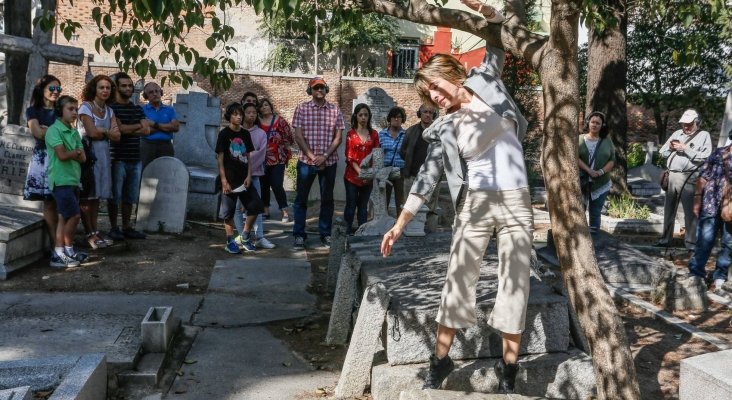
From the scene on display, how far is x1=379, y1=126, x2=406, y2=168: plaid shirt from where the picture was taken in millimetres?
10023

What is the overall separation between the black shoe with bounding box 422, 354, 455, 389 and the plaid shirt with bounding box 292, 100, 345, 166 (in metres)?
5.50

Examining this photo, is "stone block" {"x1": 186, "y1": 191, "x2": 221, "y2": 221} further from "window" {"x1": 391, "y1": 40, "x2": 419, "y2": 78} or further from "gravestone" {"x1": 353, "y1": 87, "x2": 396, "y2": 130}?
"window" {"x1": 391, "y1": 40, "x2": 419, "y2": 78}

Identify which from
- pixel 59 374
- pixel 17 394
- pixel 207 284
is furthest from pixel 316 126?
pixel 17 394

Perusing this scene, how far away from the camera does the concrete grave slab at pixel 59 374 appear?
4.11 metres

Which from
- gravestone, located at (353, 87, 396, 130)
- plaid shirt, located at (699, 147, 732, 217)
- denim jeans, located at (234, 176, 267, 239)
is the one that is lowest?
denim jeans, located at (234, 176, 267, 239)

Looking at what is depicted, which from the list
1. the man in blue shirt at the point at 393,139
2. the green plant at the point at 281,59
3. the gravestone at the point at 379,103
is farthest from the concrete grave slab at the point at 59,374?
the green plant at the point at 281,59

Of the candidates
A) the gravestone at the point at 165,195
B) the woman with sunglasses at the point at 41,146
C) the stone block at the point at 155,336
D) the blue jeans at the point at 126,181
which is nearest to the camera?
the stone block at the point at 155,336

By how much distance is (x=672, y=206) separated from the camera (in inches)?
411

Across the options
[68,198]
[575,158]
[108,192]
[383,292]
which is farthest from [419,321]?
[108,192]

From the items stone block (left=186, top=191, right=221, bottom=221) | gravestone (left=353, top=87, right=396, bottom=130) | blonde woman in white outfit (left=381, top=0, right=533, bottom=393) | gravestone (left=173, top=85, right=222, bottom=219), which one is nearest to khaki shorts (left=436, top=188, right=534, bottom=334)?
blonde woman in white outfit (left=381, top=0, right=533, bottom=393)

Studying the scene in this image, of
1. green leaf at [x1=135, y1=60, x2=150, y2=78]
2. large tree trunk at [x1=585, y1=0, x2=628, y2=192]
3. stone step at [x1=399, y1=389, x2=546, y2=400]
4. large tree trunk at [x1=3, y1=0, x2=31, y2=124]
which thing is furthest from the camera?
large tree trunk at [x1=585, y1=0, x2=628, y2=192]

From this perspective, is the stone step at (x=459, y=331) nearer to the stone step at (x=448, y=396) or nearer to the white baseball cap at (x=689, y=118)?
the stone step at (x=448, y=396)

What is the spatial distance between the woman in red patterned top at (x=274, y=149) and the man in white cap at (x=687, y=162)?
17.0 feet

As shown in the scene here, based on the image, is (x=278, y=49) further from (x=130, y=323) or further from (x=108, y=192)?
(x=130, y=323)
